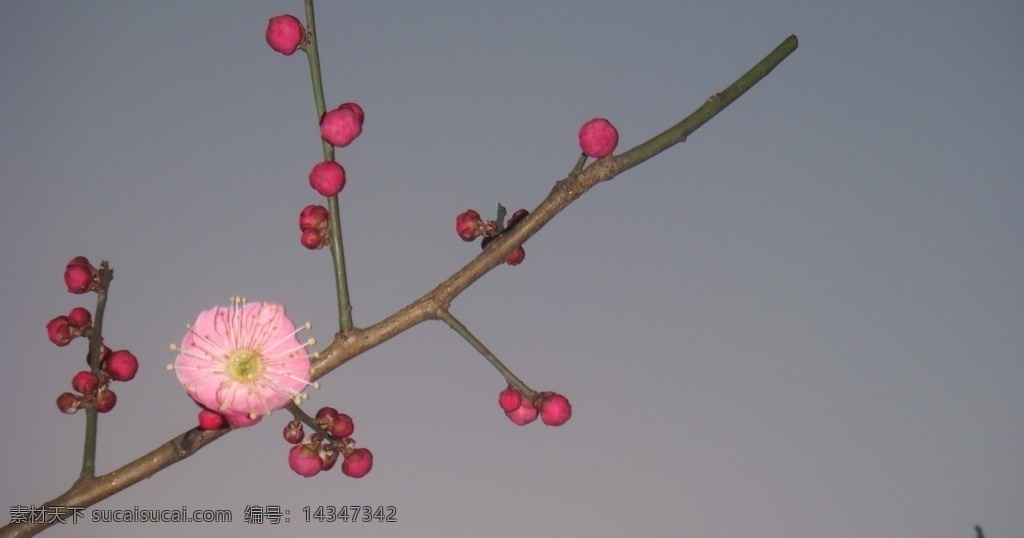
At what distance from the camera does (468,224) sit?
129 centimetres

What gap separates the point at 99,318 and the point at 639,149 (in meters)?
0.94

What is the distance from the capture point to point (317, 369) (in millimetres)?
1129

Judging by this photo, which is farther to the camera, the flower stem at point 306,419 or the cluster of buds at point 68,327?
the cluster of buds at point 68,327

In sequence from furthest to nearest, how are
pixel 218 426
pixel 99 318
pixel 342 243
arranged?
pixel 99 318
pixel 342 243
pixel 218 426

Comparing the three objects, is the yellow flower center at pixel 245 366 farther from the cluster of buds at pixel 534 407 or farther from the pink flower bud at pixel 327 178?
the cluster of buds at pixel 534 407

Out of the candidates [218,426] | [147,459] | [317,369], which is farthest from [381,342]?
[147,459]

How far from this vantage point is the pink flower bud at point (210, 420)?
108 centimetres

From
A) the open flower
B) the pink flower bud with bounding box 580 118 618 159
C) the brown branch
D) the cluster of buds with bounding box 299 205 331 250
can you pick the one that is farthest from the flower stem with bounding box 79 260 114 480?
the pink flower bud with bounding box 580 118 618 159

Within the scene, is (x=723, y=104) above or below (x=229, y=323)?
above

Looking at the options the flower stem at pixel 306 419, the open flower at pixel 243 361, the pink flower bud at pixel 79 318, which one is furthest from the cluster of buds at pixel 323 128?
the pink flower bud at pixel 79 318

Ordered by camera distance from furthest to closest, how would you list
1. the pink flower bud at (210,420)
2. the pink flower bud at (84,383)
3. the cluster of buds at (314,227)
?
the pink flower bud at (84,383)
the cluster of buds at (314,227)
the pink flower bud at (210,420)

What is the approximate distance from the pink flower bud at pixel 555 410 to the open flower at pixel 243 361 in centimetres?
37

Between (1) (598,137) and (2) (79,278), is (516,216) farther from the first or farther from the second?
(2) (79,278)

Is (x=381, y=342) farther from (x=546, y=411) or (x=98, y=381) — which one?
(x=98, y=381)
